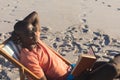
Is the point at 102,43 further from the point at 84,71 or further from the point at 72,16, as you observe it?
the point at 84,71

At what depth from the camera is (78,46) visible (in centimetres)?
727

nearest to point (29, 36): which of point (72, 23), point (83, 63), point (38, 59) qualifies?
point (38, 59)

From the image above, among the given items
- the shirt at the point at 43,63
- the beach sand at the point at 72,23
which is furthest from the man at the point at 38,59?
the beach sand at the point at 72,23

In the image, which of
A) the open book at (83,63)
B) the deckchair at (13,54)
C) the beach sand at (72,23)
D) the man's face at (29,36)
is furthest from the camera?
the beach sand at (72,23)

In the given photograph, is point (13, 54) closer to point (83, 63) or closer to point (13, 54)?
point (13, 54)

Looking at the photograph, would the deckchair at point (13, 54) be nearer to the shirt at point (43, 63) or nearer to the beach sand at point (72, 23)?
the shirt at point (43, 63)

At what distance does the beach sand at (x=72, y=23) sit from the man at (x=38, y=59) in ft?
4.95

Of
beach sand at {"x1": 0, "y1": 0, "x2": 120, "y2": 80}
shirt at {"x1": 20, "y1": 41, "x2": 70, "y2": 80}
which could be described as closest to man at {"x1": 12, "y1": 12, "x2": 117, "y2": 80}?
shirt at {"x1": 20, "y1": 41, "x2": 70, "y2": 80}

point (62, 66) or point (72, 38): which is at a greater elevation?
point (62, 66)

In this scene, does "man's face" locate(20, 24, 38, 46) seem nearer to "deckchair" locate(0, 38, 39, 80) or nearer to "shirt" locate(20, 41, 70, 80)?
"shirt" locate(20, 41, 70, 80)

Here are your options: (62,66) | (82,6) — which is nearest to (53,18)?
(82,6)

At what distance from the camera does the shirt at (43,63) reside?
448 centimetres

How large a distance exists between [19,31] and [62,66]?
0.74 meters

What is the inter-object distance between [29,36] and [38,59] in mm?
296
